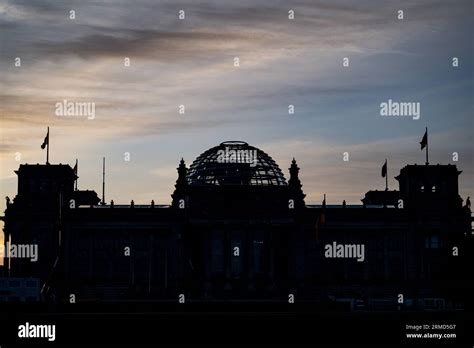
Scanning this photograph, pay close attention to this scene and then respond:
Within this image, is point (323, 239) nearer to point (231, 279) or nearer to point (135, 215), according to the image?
point (231, 279)

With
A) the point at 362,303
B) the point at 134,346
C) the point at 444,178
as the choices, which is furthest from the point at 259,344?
the point at 444,178

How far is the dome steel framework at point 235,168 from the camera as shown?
16600 centimetres

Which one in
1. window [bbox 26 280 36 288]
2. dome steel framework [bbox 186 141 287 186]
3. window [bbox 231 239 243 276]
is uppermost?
dome steel framework [bbox 186 141 287 186]

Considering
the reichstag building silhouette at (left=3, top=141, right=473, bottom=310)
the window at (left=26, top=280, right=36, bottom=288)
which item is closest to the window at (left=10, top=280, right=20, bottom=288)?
the window at (left=26, top=280, right=36, bottom=288)

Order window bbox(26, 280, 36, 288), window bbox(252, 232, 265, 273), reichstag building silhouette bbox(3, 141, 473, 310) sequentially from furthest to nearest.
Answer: window bbox(252, 232, 265, 273)
reichstag building silhouette bbox(3, 141, 473, 310)
window bbox(26, 280, 36, 288)

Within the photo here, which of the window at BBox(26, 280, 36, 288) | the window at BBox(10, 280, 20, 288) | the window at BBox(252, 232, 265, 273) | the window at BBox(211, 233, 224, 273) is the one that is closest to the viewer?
the window at BBox(10, 280, 20, 288)

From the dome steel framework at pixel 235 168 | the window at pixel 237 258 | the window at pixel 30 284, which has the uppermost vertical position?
the dome steel framework at pixel 235 168

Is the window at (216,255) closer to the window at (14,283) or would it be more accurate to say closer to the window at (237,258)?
the window at (237,258)

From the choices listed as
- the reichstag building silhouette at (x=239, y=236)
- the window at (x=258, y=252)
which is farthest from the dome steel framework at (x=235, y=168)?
the window at (x=258, y=252)

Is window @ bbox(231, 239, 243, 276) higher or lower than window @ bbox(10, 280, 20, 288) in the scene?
higher

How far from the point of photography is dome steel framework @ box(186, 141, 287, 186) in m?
166

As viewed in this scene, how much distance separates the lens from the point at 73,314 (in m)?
97.7

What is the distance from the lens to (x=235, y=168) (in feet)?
547

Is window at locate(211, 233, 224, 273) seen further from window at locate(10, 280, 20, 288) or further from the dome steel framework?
window at locate(10, 280, 20, 288)
